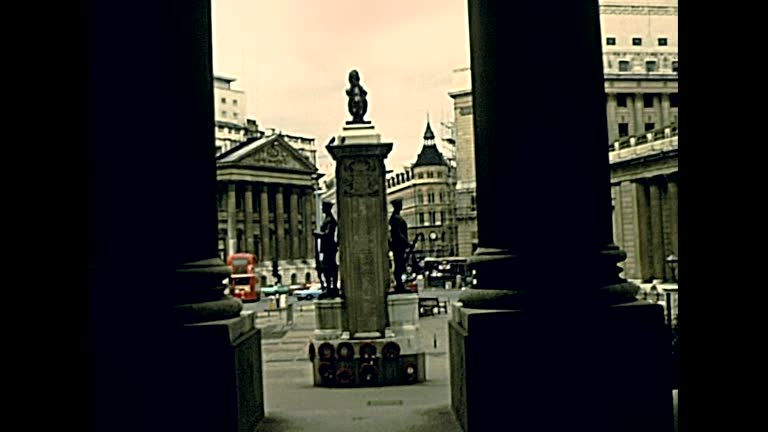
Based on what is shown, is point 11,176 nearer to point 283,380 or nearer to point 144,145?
point 144,145

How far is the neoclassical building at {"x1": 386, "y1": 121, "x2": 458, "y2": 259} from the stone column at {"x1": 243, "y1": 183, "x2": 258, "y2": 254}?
22151 millimetres

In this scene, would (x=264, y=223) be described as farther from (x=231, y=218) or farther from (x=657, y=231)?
(x=657, y=231)

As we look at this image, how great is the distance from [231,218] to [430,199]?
3512 cm

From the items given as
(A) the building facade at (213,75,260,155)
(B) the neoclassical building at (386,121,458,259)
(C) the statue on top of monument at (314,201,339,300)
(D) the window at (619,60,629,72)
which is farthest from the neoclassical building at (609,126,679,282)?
(A) the building facade at (213,75,260,155)

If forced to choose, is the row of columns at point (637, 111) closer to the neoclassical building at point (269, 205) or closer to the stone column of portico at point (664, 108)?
the stone column of portico at point (664, 108)

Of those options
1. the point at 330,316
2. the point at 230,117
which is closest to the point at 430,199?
the point at 230,117

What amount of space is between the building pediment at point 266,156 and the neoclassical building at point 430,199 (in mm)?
16407

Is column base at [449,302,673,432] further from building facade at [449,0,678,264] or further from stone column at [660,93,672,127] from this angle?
stone column at [660,93,672,127]

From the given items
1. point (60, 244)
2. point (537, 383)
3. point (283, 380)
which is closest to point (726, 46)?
point (60, 244)

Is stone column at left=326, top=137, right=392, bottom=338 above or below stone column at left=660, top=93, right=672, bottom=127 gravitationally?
below

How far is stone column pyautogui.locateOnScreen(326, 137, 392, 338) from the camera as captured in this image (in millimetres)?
23000

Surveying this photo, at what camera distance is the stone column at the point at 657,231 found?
Result: 268 ft

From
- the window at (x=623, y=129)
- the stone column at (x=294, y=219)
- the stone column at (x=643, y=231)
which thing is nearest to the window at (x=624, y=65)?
the window at (x=623, y=129)

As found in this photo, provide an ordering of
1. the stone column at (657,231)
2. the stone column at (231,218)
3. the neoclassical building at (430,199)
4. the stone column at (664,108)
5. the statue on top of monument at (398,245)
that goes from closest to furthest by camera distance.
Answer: the statue on top of monument at (398,245), the stone column at (657,231), the stone column at (664,108), the stone column at (231,218), the neoclassical building at (430,199)
